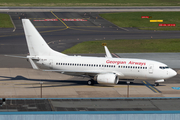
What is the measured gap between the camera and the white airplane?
47938 mm

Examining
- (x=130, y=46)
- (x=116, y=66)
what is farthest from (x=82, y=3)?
(x=116, y=66)

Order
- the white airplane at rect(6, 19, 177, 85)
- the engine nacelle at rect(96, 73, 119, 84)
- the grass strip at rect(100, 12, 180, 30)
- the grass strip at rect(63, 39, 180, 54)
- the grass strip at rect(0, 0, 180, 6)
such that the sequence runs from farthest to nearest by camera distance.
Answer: the grass strip at rect(0, 0, 180, 6) < the grass strip at rect(100, 12, 180, 30) < the grass strip at rect(63, 39, 180, 54) < the white airplane at rect(6, 19, 177, 85) < the engine nacelle at rect(96, 73, 119, 84)

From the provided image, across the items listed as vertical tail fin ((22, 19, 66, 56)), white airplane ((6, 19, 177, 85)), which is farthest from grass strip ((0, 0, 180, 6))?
white airplane ((6, 19, 177, 85))

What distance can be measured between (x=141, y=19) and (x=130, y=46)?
4237 cm

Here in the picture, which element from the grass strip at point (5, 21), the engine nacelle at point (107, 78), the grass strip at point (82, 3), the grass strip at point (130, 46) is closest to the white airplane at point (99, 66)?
the engine nacelle at point (107, 78)

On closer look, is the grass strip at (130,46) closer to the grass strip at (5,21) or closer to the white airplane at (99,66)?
the white airplane at (99,66)

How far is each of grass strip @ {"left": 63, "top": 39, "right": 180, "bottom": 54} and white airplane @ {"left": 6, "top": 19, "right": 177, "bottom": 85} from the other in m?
26.9

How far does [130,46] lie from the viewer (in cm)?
8431

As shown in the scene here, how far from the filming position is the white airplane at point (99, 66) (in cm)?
4794

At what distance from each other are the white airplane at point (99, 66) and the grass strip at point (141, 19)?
64.2 meters

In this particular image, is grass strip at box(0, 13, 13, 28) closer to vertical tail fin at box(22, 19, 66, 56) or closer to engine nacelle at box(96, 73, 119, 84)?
vertical tail fin at box(22, 19, 66, 56)

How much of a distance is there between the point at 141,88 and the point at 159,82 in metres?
3.79

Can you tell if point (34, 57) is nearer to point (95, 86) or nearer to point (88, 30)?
point (95, 86)

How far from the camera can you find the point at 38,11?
13638 cm
